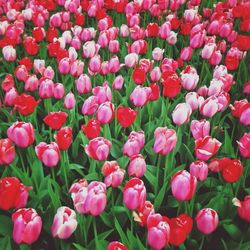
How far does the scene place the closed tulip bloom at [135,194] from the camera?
→ 50.5 inches

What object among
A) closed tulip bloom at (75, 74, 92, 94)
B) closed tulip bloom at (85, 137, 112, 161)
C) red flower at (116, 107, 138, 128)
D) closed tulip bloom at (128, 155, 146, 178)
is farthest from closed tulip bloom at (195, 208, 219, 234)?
closed tulip bloom at (75, 74, 92, 94)

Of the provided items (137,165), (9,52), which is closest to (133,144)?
(137,165)

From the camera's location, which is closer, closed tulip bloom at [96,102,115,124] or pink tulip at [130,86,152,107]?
closed tulip bloom at [96,102,115,124]

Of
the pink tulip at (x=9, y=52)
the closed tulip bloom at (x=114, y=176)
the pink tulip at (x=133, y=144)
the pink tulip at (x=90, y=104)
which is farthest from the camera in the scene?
the pink tulip at (x=9, y=52)

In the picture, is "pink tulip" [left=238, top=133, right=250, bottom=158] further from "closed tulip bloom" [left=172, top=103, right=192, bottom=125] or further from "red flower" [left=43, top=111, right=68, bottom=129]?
"red flower" [left=43, top=111, right=68, bottom=129]

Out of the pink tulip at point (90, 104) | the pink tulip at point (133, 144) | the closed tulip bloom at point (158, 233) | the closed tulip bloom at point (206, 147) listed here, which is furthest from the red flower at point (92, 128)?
the closed tulip bloom at point (158, 233)

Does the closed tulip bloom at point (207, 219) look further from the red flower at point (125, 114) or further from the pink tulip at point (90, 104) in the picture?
the pink tulip at point (90, 104)

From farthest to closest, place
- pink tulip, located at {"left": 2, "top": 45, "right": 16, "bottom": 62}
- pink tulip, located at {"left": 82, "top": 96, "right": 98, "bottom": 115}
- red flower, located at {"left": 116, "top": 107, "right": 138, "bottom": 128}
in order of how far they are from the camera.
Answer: pink tulip, located at {"left": 2, "top": 45, "right": 16, "bottom": 62}
pink tulip, located at {"left": 82, "top": 96, "right": 98, "bottom": 115}
red flower, located at {"left": 116, "top": 107, "right": 138, "bottom": 128}

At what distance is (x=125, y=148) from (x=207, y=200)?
0.40m

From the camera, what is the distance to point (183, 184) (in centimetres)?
131

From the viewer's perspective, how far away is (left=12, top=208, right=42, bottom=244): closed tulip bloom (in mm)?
1189

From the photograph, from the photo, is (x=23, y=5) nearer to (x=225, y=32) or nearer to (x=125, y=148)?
(x=225, y=32)

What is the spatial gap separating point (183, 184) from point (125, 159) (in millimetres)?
527

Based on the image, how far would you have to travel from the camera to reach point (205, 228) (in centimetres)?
131
